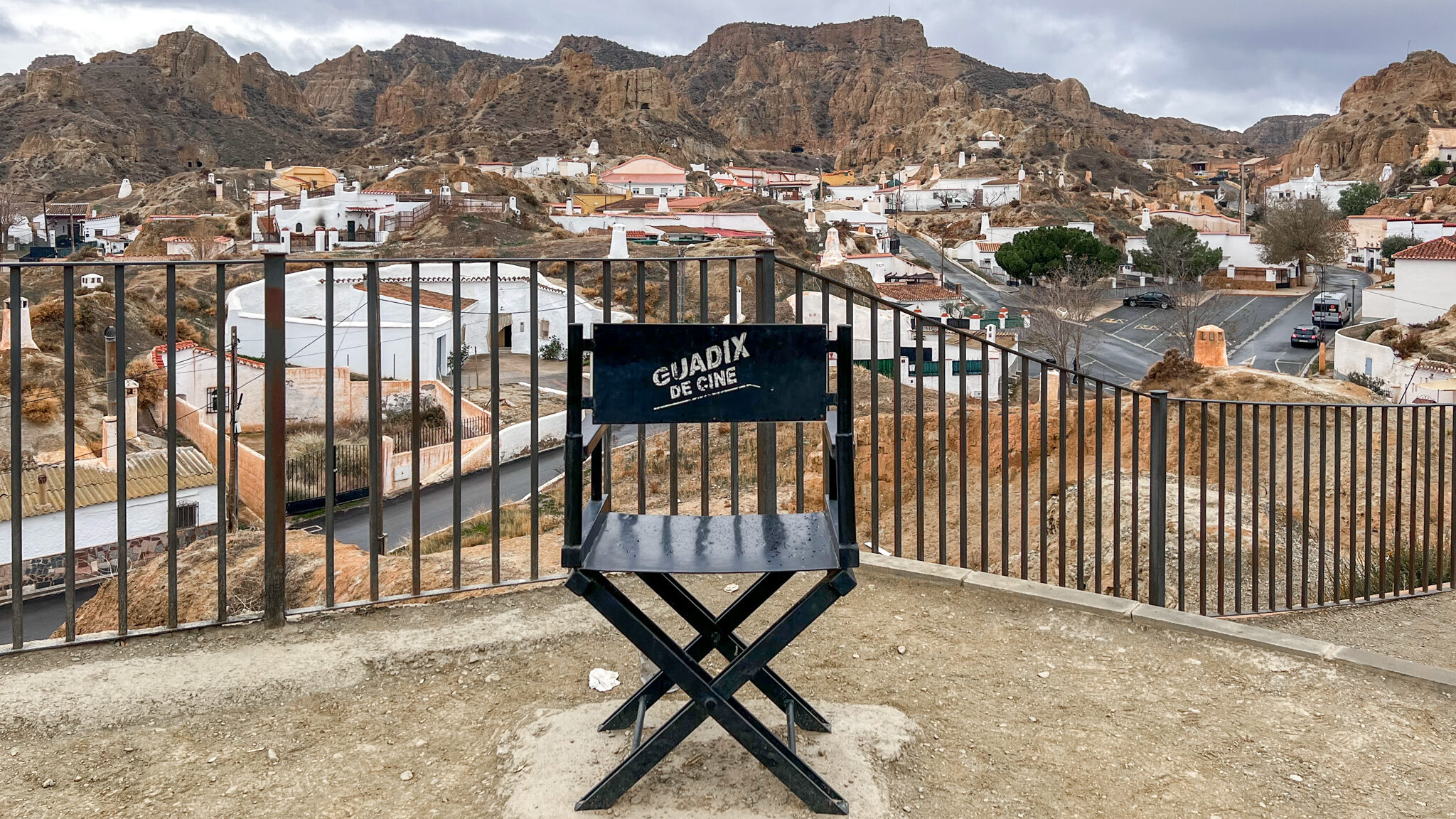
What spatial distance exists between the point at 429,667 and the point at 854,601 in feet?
4.25

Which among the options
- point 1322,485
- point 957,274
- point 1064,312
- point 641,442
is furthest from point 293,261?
point 957,274

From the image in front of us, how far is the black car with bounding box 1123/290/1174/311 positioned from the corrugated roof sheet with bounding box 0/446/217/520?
34.4 meters

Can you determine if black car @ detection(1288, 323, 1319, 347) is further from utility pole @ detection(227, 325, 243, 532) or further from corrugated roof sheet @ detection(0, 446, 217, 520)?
corrugated roof sheet @ detection(0, 446, 217, 520)

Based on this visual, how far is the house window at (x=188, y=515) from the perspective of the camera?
1323 centimetres

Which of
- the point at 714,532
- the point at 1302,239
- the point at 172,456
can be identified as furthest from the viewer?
the point at 1302,239

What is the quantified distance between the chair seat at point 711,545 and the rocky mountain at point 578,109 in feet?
258

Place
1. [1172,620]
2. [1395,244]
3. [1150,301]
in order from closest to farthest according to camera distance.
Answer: [1172,620] < [1150,301] < [1395,244]

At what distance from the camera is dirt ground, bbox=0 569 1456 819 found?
2146mm

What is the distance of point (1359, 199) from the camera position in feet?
217

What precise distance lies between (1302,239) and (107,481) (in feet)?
154

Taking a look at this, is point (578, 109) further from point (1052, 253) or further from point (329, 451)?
point (329, 451)

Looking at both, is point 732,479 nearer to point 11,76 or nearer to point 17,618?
point 17,618

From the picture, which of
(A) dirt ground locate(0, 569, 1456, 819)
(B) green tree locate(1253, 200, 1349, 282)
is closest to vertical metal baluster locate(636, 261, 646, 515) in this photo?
(A) dirt ground locate(0, 569, 1456, 819)

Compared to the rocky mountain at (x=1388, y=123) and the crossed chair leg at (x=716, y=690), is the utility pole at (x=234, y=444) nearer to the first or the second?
the crossed chair leg at (x=716, y=690)
